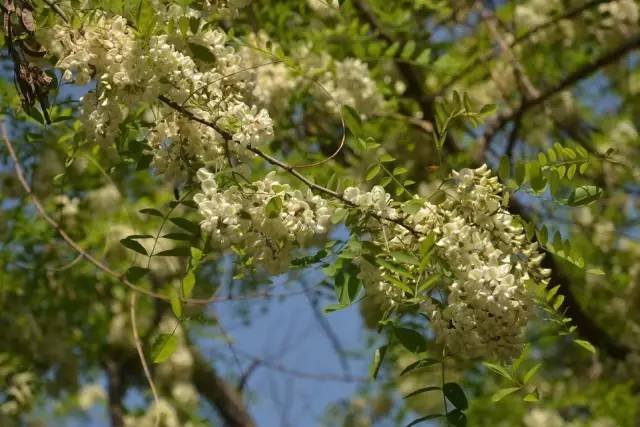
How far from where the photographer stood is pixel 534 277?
2000 millimetres

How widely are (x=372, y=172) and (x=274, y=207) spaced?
30 centimetres

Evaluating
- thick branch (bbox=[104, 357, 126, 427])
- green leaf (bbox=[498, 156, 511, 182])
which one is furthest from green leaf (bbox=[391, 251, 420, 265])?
Result: thick branch (bbox=[104, 357, 126, 427])

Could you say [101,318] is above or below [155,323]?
above

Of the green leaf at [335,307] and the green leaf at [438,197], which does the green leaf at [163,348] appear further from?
the green leaf at [438,197]

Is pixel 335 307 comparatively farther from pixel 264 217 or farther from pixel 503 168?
pixel 503 168

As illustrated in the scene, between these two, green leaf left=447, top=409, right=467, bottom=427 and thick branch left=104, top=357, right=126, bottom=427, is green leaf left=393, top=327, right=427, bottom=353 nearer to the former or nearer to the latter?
green leaf left=447, top=409, right=467, bottom=427

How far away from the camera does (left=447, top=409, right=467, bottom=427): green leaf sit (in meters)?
1.94

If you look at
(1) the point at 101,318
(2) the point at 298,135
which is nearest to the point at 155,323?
(1) the point at 101,318

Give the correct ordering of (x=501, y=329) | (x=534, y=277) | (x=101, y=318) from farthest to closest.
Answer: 1. (x=101, y=318)
2. (x=534, y=277)
3. (x=501, y=329)

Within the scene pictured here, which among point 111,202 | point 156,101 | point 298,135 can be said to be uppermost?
point 156,101

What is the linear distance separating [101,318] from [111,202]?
760 mm

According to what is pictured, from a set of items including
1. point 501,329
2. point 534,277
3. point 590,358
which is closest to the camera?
point 501,329

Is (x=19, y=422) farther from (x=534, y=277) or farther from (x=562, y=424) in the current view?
(x=534, y=277)

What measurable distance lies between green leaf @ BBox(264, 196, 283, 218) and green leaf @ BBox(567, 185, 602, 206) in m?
0.61
